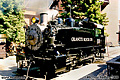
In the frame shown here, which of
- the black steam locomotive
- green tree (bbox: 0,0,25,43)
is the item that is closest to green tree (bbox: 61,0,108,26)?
green tree (bbox: 0,0,25,43)

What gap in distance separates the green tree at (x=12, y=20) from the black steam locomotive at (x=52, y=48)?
8015mm

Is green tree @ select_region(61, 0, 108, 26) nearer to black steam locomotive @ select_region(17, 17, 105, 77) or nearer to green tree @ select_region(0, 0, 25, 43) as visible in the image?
green tree @ select_region(0, 0, 25, 43)

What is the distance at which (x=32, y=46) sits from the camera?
6867 millimetres

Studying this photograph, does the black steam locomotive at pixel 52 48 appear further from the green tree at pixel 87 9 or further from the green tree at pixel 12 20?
the green tree at pixel 87 9

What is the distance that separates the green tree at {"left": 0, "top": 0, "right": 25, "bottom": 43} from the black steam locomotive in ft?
26.3

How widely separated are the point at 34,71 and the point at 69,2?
14.0 metres

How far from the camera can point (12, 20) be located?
14.6 metres

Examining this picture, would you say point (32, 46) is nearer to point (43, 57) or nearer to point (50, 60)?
point (43, 57)

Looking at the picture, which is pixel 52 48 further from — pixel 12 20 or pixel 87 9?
pixel 87 9

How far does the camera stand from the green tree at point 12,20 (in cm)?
1418

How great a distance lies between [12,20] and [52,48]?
9906 millimetres

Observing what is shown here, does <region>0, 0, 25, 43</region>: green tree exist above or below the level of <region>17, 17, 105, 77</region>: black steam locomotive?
above

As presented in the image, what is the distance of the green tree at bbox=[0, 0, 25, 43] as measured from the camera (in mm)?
14180

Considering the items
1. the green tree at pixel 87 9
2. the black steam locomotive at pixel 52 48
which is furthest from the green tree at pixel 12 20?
the black steam locomotive at pixel 52 48
